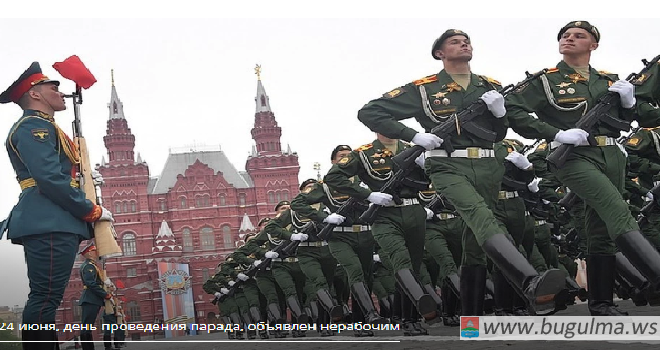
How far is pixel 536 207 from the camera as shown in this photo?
30.6 feet

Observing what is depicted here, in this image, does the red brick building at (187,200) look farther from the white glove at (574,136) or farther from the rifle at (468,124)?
the white glove at (574,136)

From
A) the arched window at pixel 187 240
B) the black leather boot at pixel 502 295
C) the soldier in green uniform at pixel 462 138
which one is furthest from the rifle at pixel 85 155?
the arched window at pixel 187 240

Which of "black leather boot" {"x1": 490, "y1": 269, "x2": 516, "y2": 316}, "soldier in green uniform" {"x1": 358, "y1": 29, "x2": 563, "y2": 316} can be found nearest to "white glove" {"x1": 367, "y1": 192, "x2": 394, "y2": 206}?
"black leather boot" {"x1": 490, "y1": 269, "x2": 516, "y2": 316}

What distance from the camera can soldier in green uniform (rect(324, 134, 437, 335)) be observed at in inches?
271

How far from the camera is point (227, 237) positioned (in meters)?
71.4

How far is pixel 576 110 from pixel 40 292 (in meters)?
3.77

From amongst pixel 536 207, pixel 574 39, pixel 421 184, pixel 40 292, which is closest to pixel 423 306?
pixel 421 184

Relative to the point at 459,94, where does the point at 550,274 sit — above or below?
below

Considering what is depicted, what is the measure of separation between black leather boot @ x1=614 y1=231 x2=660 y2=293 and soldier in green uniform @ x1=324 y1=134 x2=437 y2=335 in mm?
1663

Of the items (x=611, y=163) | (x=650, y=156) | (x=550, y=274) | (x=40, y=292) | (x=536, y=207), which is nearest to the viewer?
(x=550, y=274)

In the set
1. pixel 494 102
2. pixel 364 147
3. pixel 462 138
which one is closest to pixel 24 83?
pixel 462 138

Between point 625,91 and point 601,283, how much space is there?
4.25ft

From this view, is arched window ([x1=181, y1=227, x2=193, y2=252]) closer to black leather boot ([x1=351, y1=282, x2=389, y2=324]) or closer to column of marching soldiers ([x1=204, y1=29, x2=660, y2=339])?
column of marching soldiers ([x1=204, y1=29, x2=660, y2=339])

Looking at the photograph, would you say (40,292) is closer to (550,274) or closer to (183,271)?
(550,274)
